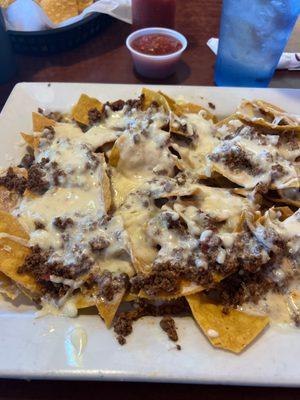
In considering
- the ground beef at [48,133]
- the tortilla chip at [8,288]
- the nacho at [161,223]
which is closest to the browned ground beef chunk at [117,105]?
the nacho at [161,223]

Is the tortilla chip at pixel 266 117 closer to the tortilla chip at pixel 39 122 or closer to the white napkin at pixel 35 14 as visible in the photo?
the tortilla chip at pixel 39 122

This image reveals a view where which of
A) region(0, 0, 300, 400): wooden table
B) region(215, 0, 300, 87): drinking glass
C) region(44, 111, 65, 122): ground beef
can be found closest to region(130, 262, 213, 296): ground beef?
region(44, 111, 65, 122): ground beef

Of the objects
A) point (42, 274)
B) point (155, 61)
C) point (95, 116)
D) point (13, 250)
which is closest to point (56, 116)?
point (95, 116)

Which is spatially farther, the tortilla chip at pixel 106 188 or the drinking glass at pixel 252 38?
the drinking glass at pixel 252 38

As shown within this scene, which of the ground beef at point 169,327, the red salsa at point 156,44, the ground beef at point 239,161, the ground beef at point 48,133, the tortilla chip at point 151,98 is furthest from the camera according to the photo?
the red salsa at point 156,44

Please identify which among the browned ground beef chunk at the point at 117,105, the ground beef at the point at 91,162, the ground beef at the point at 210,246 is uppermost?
the browned ground beef chunk at the point at 117,105

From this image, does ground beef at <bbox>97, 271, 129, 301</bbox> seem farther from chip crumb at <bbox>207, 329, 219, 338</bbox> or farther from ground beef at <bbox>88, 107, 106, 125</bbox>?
ground beef at <bbox>88, 107, 106, 125</bbox>

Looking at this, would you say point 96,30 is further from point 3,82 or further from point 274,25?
point 274,25

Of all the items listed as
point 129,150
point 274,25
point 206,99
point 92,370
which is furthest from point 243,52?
Result: point 92,370
